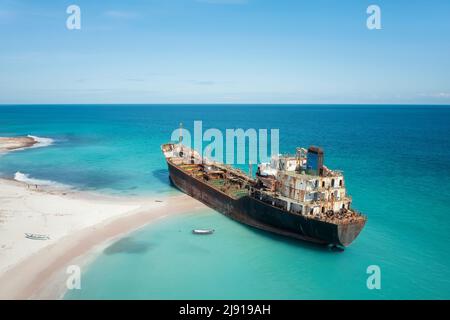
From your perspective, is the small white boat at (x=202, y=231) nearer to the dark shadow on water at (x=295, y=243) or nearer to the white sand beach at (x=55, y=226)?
the dark shadow on water at (x=295, y=243)

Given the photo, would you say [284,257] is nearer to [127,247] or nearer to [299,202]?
[299,202]

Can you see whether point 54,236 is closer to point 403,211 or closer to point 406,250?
point 406,250

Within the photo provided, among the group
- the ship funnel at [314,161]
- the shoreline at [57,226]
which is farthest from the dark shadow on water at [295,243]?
the shoreline at [57,226]

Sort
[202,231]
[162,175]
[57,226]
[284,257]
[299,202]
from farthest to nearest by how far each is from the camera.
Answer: [162,175]
[57,226]
[202,231]
[299,202]
[284,257]

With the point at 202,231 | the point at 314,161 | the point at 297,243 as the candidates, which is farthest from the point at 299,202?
the point at 202,231
